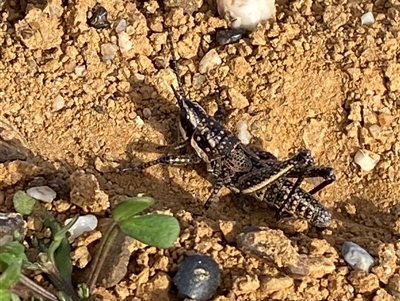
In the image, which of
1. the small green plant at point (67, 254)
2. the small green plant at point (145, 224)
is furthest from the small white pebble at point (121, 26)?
the small green plant at point (145, 224)

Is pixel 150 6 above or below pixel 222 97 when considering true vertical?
above

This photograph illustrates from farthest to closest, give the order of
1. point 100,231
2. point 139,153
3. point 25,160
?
point 139,153 < point 25,160 < point 100,231

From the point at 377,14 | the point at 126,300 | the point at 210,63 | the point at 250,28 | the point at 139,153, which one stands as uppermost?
the point at 377,14

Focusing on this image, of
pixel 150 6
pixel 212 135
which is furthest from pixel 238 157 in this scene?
pixel 150 6

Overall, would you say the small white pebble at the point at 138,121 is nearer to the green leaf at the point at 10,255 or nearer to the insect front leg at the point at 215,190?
the insect front leg at the point at 215,190

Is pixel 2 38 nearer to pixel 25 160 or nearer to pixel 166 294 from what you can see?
pixel 25 160

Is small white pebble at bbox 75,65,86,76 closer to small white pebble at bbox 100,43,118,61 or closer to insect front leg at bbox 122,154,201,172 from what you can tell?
small white pebble at bbox 100,43,118,61

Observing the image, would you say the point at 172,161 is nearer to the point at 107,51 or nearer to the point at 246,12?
the point at 107,51

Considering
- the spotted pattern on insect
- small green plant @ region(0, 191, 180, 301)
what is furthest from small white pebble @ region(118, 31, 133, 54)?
small green plant @ region(0, 191, 180, 301)
